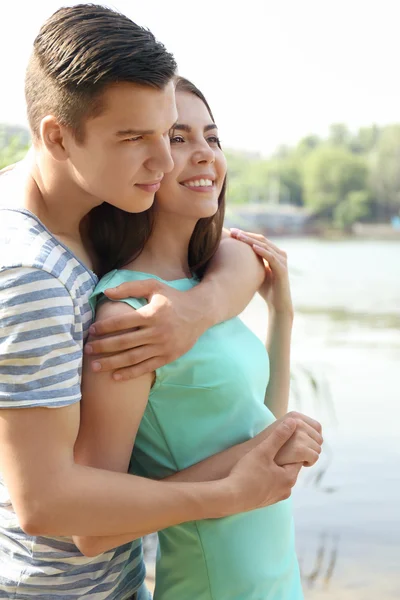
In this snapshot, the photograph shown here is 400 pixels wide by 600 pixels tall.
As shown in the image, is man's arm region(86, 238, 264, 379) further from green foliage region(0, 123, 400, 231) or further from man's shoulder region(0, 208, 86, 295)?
green foliage region(0, 123, 400, 231)

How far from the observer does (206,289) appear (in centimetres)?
123

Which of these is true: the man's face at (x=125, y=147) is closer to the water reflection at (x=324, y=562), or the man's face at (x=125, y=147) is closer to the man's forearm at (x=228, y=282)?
the man's forearm at (x=228, y=282)

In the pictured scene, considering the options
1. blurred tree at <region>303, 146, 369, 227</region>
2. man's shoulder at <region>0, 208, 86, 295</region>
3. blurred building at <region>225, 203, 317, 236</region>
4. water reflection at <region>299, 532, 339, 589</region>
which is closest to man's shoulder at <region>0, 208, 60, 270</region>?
man's shoulder at <region>0, 208, 86, 295</region>

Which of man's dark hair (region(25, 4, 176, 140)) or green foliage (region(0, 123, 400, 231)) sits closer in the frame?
man's dark hair (region(25, 4, 176, 140))

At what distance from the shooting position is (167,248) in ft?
4.30

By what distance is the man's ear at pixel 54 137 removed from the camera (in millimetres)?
999

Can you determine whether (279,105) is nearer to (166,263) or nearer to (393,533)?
(393,533)

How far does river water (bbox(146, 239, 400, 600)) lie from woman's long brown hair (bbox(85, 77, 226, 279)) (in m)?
1.55

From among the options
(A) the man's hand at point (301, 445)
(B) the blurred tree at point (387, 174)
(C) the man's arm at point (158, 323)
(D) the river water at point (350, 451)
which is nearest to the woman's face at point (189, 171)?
(C) the man's arm at point (158, 323)

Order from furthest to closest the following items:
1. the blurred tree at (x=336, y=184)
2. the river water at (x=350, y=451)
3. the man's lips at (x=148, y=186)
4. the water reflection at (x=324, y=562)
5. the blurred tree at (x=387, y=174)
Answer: the blurred tree at (x=387, y=174), the blurred tree at (x=336, y=184), the river water at (x=350, y=451), the water reflection at (x=324, y=562), the man's lips at (x=148, y=186)

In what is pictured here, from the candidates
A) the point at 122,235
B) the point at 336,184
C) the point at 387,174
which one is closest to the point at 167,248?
the point at 122,235

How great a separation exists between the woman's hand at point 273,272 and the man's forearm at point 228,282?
0.07 feet

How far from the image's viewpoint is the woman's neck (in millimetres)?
1285

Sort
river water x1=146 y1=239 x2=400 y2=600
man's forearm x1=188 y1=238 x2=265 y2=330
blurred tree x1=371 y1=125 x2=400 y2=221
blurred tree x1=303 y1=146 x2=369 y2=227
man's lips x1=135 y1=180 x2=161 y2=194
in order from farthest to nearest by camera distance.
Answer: blurred tree x1=371 y1=125 x2=400 y2=221 < blurred tree x1=303 y1=146 x2=369 y2=227 < river water x1=146 y1=239 x2=400 y2=600 < man's forearm x1=188 y1=238 x2=265 y2=330 < man's lips x1=135 y1=180 x2=161 y2=194
